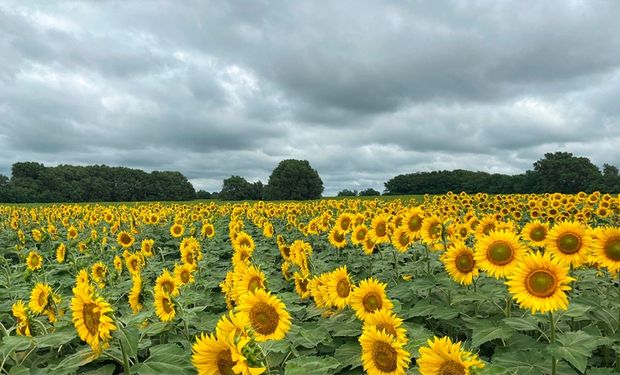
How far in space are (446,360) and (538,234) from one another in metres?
3.93

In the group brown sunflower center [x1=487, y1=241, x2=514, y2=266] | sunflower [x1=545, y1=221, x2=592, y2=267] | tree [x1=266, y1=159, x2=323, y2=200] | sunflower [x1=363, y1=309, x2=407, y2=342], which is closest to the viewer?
sunflower [x1=363, y1=309, x2=407, y2=342]

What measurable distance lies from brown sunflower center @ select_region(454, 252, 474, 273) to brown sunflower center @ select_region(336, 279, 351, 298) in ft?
4.36

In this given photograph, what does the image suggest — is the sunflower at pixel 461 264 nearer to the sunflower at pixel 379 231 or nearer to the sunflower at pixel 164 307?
the sunflower at pixel 379 231

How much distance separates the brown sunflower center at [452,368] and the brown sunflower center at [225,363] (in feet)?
4.09

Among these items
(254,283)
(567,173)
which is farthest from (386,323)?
(567,173)

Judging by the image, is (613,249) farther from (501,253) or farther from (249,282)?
(249,282)

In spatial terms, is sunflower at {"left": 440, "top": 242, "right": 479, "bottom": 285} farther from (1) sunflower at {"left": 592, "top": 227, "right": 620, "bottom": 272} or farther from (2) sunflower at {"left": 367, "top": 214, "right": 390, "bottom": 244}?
(2) sunflower at {"left": 367, "top": 214, "right": 390, "bottom": 244}

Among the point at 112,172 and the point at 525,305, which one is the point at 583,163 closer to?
the point at 525,305

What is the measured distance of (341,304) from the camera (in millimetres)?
4590

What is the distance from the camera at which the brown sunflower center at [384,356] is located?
10.2 ft

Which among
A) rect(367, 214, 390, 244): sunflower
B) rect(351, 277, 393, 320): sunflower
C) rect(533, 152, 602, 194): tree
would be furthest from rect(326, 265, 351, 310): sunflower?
rect(533, 152, 602, 194): tree

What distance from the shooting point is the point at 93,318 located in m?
3.30

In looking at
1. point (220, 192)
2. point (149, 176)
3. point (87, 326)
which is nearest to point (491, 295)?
point (87, 326)

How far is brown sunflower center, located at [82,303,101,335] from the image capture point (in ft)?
10.7
